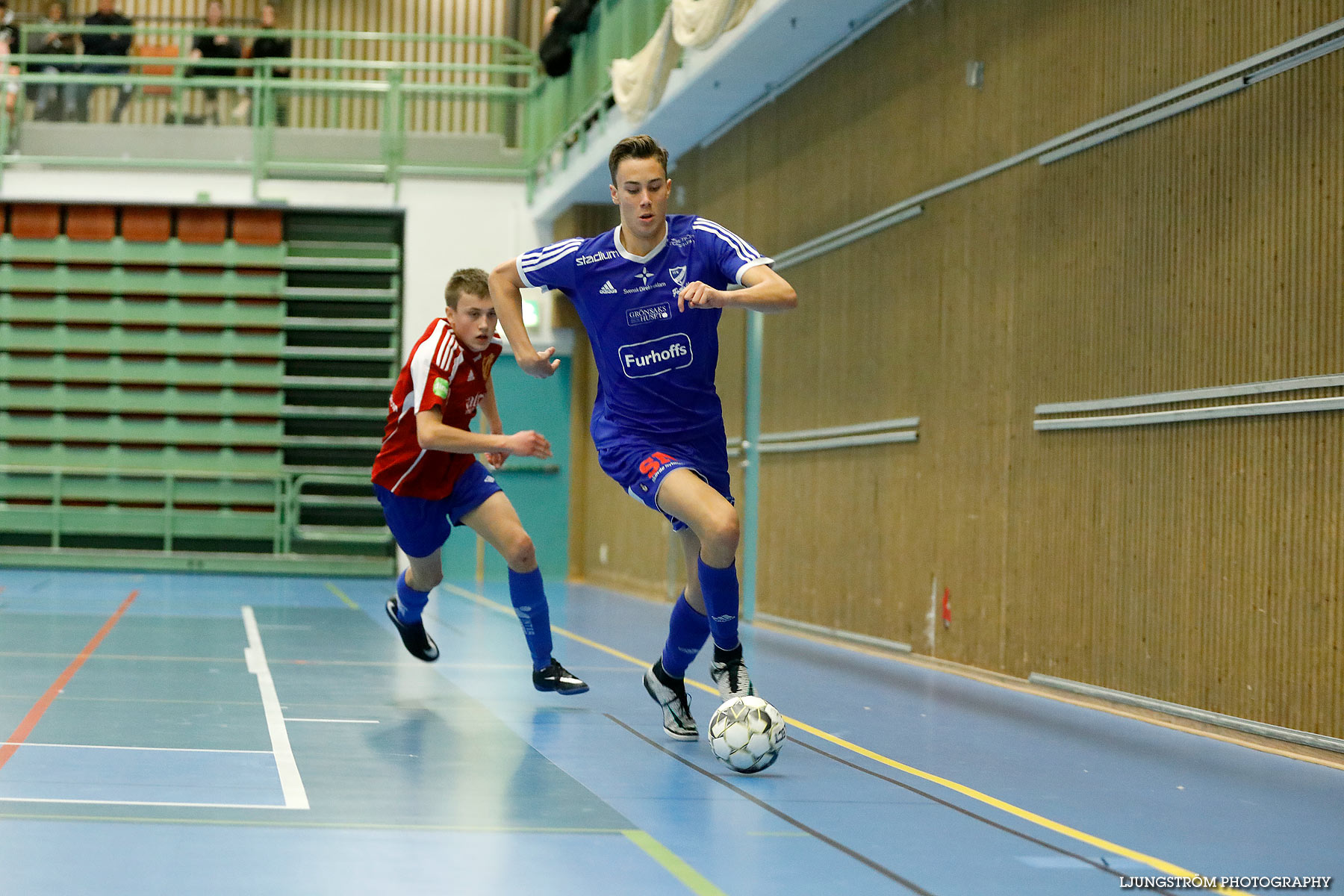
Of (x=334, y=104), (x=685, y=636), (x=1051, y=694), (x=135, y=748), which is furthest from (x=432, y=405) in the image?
(x=334, y=104)

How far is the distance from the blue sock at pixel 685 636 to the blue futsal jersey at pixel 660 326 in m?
0.71

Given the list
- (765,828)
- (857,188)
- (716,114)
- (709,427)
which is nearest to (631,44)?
(716,114)

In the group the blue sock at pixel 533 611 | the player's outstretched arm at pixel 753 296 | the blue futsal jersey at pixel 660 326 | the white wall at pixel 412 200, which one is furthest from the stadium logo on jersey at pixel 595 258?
the white wall at pixel 412 200

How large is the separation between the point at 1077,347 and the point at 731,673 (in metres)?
3.36

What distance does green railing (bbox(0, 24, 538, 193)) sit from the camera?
19125 millimetres

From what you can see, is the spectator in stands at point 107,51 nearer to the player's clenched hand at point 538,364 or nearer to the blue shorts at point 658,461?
the player's clenched hand at point 538,364

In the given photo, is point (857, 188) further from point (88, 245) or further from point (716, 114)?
point (88, 245)

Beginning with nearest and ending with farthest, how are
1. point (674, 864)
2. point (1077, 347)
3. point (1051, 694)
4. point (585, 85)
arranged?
point (674, 864) < point (1077, 347) < point (1051, 694) < point (585, 85)

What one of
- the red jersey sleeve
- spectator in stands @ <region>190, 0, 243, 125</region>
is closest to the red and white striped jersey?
the red jersey sleeve

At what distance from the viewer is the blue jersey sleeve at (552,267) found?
557 centimetres

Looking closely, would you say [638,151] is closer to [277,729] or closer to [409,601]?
[277,729]

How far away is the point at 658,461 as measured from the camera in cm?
530

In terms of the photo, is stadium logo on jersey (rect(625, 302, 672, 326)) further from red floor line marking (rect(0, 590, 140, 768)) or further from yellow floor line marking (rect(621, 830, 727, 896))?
red floor line marking (rect(0, 590, 140, 768))

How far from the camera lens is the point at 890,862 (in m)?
3.65
